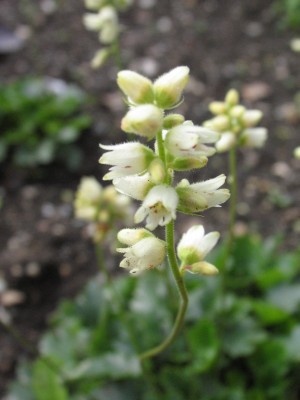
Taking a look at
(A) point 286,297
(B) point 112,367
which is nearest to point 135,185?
(B) point 112,367

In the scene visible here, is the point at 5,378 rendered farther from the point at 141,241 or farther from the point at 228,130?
the point at 141,241

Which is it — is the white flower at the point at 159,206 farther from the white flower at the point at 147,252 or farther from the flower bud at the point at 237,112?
the flower bud at the point at 237,112

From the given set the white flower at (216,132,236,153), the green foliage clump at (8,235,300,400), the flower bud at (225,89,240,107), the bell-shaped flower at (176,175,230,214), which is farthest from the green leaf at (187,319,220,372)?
the bell-shaped flower at (176,175,230,214)

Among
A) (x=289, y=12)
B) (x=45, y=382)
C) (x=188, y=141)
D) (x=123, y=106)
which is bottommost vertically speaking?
(x=45, y=382)

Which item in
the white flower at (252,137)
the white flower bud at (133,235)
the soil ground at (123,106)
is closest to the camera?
the white flower bud at (133,235)

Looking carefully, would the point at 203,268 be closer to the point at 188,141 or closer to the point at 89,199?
the point at 188,141

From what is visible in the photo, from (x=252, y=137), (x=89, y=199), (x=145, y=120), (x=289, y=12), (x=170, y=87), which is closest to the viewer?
(x=145, y=120)

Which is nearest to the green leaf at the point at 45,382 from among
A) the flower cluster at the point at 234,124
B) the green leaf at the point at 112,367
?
the green leaf at the point at 112,367
